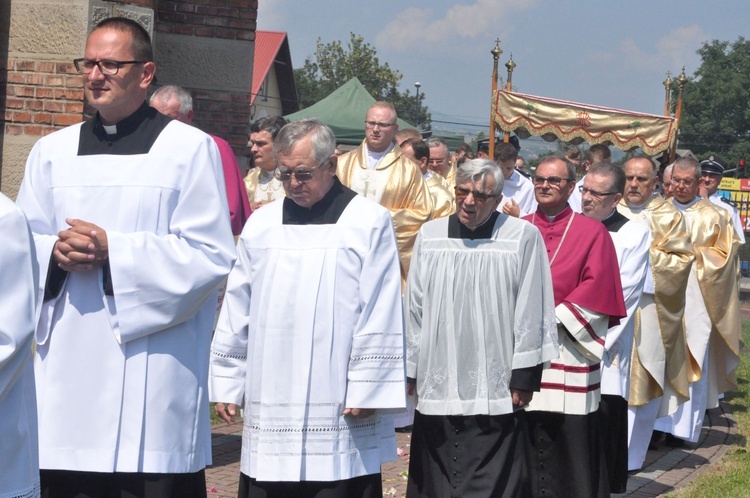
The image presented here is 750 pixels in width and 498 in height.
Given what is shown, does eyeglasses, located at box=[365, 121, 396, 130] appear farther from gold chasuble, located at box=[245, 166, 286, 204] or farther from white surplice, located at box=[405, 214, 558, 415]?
white surplice, located at box=[405, 214, 558, 415]

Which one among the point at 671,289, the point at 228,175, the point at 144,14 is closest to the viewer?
the point at 228,175

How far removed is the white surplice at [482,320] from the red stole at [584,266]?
0.58m

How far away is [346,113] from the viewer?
2480 cm

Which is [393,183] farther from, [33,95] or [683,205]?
[683,205]

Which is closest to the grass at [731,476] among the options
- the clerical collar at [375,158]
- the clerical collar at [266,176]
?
the clerical collar at [375,158]

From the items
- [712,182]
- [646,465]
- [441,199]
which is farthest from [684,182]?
[646,465]

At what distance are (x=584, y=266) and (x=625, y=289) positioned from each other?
3.18 ft

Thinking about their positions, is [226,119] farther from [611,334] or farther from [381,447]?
[381,447]

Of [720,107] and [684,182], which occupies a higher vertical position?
[720,107]

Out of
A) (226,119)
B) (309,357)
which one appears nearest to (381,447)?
(309,357)

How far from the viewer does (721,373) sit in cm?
1072

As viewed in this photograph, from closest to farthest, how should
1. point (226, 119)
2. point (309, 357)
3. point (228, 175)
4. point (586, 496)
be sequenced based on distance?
point (309, 357)
point (586, 496)
point (228, 175)
point (226, 119)

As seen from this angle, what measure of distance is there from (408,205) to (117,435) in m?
5.13

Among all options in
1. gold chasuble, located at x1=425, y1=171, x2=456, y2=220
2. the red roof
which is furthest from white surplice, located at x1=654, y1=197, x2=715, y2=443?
the red roof
